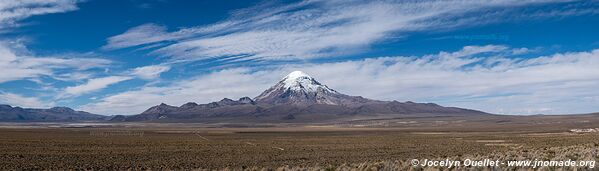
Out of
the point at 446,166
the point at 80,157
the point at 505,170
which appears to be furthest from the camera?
the point at 80,157

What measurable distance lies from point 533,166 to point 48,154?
2789 centimetres

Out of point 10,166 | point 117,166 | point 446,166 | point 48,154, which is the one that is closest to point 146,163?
point 117,166

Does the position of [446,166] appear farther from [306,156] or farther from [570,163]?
[306,156]

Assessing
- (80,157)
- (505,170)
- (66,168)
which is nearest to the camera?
(505,170)

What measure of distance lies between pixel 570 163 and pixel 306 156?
1850 centimetres

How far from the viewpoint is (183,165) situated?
26656 millimetres

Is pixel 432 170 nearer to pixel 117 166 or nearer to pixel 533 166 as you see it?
pixel 533 166

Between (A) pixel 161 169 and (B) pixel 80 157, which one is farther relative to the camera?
(B) pixel 80 157

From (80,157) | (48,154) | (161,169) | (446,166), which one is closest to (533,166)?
(446,166)

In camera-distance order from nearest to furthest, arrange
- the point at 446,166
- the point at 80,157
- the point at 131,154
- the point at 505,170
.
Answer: the point at 505,170 < the point at 446,166 < the point at 80,157 < the point at 131,154

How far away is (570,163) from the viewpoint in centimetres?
1545

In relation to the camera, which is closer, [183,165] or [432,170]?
[432,170]

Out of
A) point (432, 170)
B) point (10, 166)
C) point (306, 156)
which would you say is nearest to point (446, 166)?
point (432, 170)

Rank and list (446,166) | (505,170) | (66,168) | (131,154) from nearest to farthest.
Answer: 1. (505,170)
2. (446,166)
3. (66,168)
4. (131,154)
